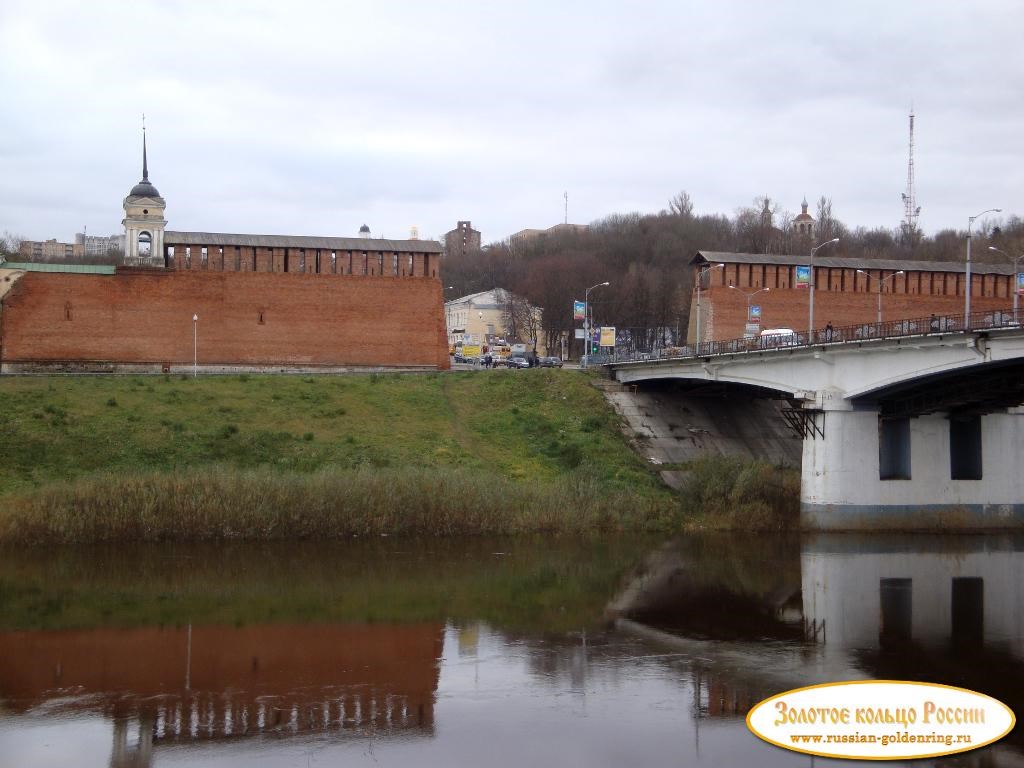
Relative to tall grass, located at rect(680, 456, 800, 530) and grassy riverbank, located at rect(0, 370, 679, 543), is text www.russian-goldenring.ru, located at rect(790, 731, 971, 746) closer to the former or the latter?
grassy riverbank, located at rect(0, 370, 679, 543)

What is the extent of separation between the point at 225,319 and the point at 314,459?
15663 millimetres

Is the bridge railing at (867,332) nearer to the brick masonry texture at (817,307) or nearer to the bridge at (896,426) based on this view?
the bridge at (896,426)

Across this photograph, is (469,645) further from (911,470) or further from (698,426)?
(698,426)

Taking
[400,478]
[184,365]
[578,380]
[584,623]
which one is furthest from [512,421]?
[584,623]

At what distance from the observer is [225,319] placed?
53.5 m

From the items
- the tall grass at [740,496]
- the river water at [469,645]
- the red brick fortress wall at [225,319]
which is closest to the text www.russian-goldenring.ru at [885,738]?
the river water at [469,645]

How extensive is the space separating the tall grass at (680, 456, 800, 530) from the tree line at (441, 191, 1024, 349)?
36.6 meters

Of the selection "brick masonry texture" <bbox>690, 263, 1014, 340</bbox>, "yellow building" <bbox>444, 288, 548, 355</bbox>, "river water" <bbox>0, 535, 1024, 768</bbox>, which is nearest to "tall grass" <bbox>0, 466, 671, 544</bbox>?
"river water" <bbox>0, 535, 1024, 768</bbox>

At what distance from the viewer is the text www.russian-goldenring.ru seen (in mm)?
15758

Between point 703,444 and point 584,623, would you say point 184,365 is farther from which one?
point 584,623
